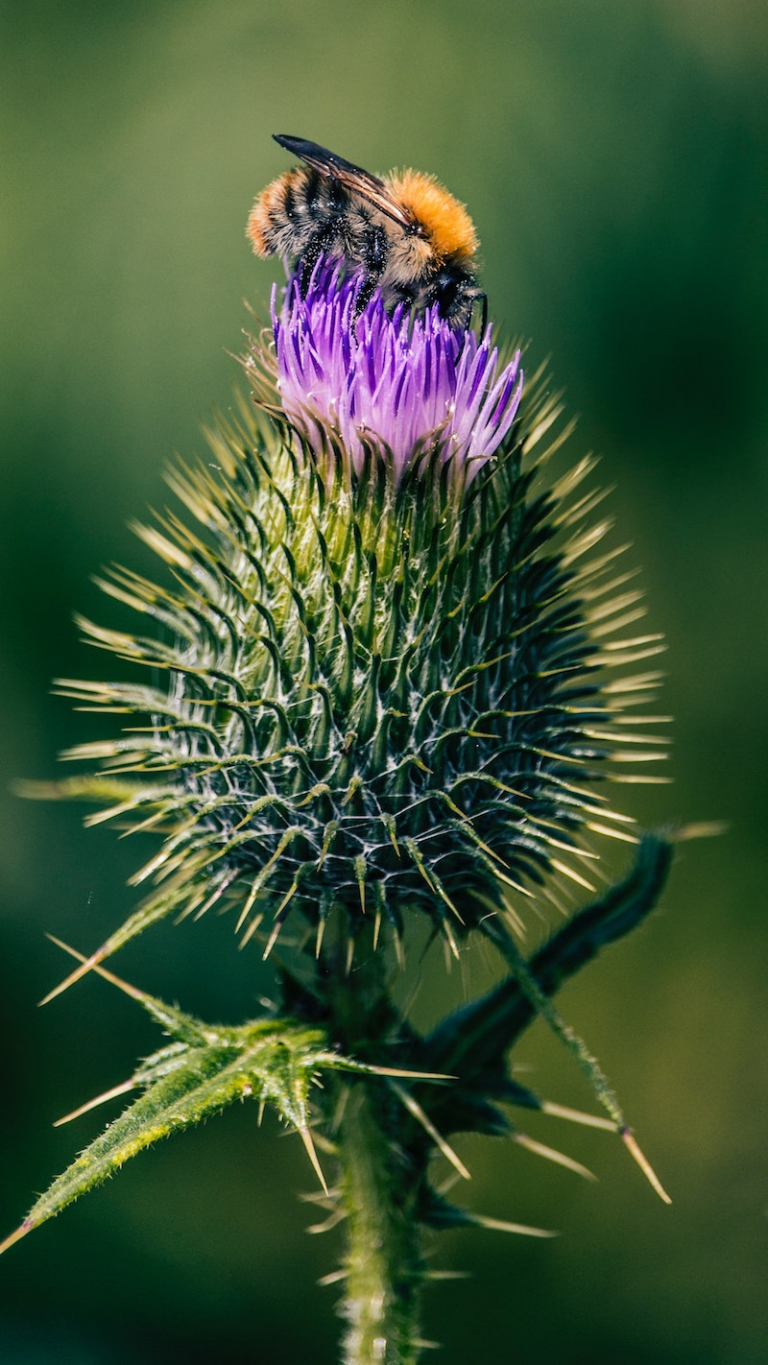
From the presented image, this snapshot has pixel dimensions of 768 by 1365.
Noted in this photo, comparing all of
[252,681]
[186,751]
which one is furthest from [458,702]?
[186,751]

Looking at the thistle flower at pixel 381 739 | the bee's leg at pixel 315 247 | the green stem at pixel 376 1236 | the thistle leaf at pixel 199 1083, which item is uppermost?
the bee's leg at pixel 315 247

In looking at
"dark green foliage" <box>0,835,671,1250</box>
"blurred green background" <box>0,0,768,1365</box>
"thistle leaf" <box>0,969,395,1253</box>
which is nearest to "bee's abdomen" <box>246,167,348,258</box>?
"dark green foliage" <box>0,835,671,1250</box>

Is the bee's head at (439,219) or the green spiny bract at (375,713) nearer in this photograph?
the green spiny bract at (375,713)

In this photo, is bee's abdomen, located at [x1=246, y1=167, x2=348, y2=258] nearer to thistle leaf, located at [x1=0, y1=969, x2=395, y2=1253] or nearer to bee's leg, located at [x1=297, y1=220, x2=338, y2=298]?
bee's leg, located at [x1=297, y1=220, x2=338, y2=298]

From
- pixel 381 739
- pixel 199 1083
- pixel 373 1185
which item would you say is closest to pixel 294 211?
pixel 381 739

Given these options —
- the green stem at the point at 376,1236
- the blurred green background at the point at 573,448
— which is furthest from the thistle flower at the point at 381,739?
the blurred green background at the point at 573,448

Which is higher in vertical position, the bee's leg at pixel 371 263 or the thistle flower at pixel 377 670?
the bee's leg at pixel 371 263

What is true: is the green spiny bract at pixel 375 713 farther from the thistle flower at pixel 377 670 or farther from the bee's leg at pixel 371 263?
the bee's leg at pixel 371 263

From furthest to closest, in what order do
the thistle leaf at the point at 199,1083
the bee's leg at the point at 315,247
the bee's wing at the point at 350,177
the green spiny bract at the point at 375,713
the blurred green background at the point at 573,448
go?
the blurred green background at the point at 573,448, the bee's leg at the point at 315,247, the bee's wing at the point at 350,177, the green spiny bract at the point at 375,713, the thistle leaf at the point at 199,1083

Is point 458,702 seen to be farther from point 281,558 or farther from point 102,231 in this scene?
point 102,231
